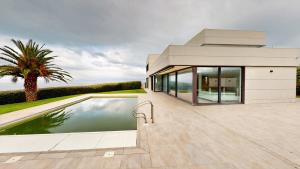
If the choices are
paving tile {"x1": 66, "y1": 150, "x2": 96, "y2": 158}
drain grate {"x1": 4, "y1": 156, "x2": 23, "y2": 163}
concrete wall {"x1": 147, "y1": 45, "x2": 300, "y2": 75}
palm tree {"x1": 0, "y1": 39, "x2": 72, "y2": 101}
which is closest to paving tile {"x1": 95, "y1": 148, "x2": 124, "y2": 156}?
paving tile {"x1": 66, "y1": 150, "x2": 96, "y2": 158}

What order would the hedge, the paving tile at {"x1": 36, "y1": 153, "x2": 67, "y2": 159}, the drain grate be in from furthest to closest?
the hedge
the paving tile at {"x1": 36, "y1": 153, "x2": 67, "y2": 159}
the drain grate

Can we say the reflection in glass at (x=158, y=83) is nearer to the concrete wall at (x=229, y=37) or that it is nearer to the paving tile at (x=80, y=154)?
the concrete wall at (x=229, y=37)

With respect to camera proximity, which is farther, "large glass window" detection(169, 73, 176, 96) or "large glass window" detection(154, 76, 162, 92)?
"large glass window" detection(154, 76, 162, 92)

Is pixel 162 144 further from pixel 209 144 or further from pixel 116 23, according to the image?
pixel 116 23

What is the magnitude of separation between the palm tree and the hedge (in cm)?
98

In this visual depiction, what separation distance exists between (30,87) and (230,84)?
1853cm

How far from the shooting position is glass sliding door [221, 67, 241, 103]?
10.9m

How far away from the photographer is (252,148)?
3.89 meters

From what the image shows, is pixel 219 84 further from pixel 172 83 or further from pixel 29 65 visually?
pixel 29 65

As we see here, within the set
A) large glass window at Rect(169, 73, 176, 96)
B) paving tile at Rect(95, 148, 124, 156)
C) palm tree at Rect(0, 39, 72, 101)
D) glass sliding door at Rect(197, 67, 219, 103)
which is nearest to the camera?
paving tile at Rect(95, 148, 124, 156)

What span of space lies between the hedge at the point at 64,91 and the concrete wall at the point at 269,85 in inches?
812

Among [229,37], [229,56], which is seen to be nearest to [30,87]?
[229,56]

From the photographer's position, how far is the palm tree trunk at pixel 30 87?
14578 millimetres

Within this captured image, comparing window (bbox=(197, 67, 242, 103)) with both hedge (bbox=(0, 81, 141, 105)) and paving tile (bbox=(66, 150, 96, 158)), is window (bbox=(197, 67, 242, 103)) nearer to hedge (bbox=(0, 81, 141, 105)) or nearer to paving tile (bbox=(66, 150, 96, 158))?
paving tile (bbox=(66, 150, 96, 158))
